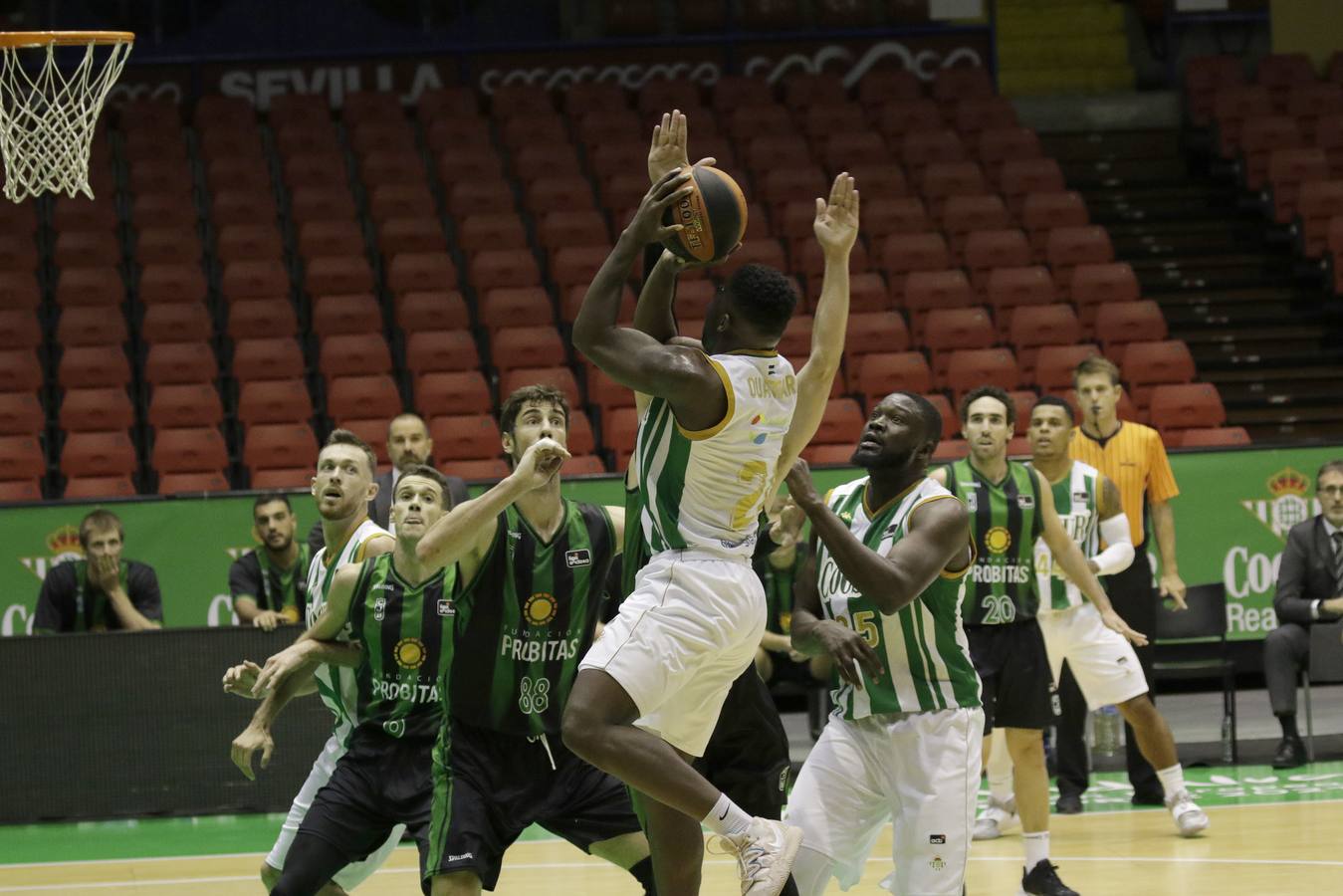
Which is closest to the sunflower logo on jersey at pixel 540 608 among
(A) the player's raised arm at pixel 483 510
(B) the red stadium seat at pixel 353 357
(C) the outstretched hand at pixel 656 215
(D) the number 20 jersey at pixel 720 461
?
(A) the player's raised arm at pixel 483 510

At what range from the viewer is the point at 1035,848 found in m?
6.93

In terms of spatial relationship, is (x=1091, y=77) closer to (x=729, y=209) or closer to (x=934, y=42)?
(x=934, y=42)

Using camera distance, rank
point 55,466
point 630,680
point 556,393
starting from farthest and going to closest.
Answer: point 55,466
point 556,393
point 630,680

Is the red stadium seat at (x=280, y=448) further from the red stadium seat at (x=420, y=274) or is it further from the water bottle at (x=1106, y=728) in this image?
the water bottle at (x=1106, y=728)

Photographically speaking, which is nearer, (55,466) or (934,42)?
(55,466)

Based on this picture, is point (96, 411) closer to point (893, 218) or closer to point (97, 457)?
point (97, 457)

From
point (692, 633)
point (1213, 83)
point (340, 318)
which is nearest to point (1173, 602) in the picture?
point (692, 633)

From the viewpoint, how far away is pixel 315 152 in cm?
1592

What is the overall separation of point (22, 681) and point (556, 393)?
5.19m

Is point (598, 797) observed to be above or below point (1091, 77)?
below

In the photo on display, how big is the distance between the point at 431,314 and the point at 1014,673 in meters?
7.20

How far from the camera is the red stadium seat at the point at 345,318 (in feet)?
45.6

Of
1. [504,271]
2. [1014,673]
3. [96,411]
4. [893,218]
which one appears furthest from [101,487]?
[893,218]

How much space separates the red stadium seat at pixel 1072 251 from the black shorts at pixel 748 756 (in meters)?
10.1
